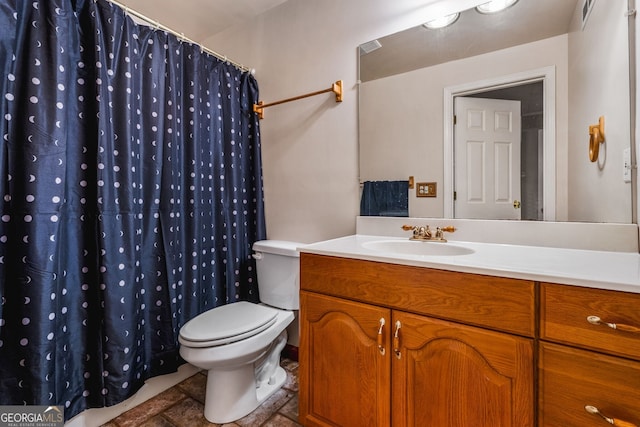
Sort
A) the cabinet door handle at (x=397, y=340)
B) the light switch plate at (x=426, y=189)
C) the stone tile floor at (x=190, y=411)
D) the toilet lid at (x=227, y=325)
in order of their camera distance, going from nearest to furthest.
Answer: the cabinet door handle at (x=397, y=340) → the toilet lid at (x=227, y=325) → the stone tile floor at (x=190, y=411) → the light switch plate at (x=426, y=189)

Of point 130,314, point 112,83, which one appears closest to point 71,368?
point 130,314

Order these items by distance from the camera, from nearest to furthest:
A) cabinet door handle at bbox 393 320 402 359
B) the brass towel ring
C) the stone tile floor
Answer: cabinet door handle at bbox 393 320 402 359 → the brass towel ring → the stone tile floor

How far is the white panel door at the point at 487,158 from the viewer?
1270 millimetres

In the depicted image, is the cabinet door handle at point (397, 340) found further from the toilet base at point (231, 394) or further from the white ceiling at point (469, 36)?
the white ceiling at point (469, 36)

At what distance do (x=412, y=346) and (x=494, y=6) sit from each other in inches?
58.6

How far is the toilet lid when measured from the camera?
124cm

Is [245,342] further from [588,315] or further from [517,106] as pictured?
[517,106]

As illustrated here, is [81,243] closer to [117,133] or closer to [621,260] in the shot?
[117,133]

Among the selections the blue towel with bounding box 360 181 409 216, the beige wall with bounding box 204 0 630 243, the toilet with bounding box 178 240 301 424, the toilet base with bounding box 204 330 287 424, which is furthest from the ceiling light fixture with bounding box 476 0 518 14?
the toilet base with bounding box 204 330 287 424

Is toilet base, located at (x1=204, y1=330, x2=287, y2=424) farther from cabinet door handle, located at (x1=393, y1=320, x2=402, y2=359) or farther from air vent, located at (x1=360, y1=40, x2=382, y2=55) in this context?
air vent, located at (x1=360, y1=40, x2=382, y2=55)

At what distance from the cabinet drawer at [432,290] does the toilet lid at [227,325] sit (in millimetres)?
340

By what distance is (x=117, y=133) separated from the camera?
1341mm

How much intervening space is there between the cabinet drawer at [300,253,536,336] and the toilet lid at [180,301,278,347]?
1.12 feet

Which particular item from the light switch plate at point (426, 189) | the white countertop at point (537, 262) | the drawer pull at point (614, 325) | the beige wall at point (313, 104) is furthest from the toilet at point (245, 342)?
the drawer pull at point (614, 325)
